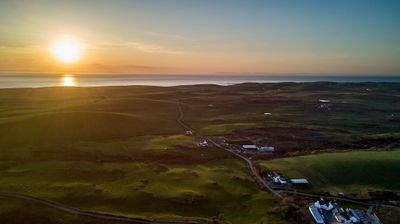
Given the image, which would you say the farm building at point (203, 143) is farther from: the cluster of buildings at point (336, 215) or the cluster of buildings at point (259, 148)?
the cluster of buildings at point (336, 215)

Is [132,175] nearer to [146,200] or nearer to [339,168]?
[146,200]

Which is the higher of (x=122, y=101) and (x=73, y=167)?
(x=122, y=101)

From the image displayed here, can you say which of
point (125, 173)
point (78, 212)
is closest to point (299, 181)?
point (125, 173)

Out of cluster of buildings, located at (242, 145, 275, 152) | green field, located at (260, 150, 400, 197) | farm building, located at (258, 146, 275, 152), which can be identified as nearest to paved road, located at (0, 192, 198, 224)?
green field, located at (260, 150, 400, 197)

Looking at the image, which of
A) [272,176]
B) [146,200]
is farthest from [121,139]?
[272,176]

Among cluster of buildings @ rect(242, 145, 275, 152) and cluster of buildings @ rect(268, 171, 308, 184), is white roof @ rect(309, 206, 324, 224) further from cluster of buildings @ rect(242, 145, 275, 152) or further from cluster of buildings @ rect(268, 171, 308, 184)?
cluster of buildings @ rect(242, 145, 275, 152)

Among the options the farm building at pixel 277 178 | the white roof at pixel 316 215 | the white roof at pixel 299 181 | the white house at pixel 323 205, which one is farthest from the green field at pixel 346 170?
the white roof at pixel 316 215
